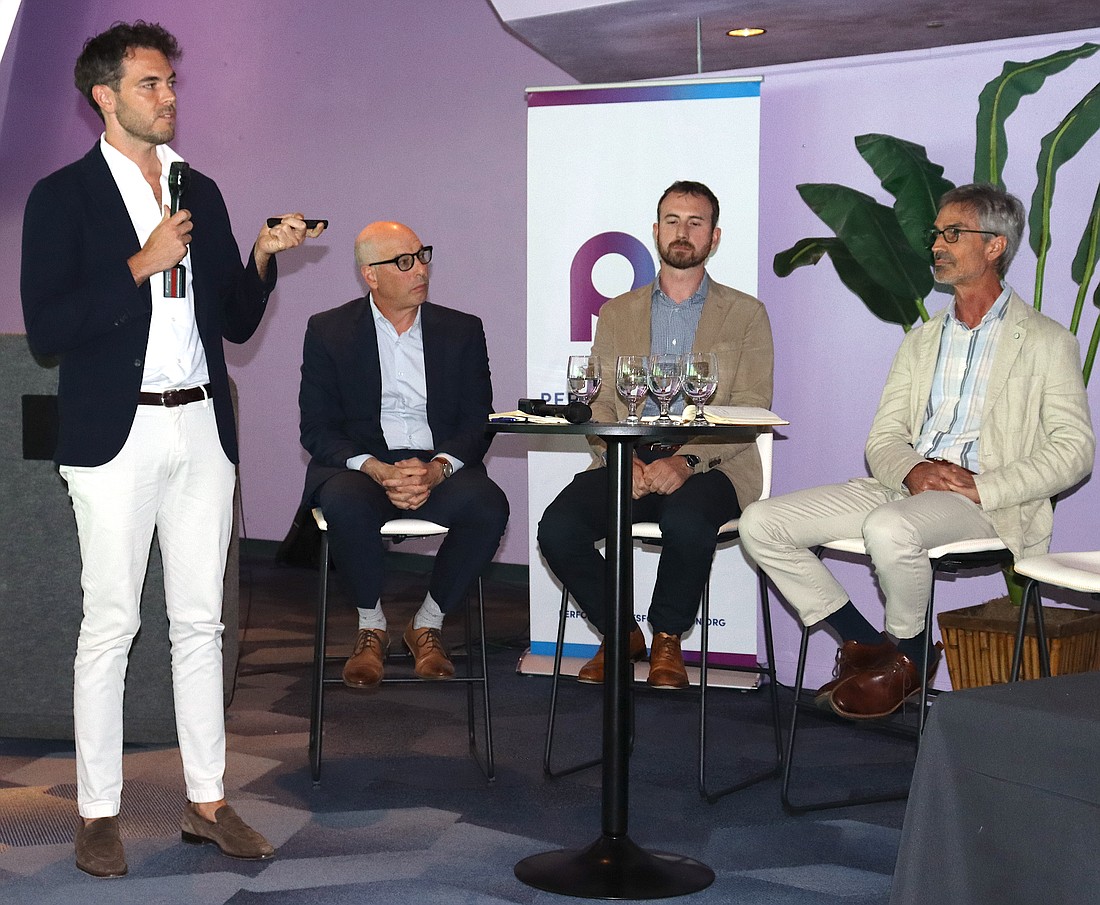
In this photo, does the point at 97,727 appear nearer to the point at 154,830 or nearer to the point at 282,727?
the point at 154,830

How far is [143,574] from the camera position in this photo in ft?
8.89

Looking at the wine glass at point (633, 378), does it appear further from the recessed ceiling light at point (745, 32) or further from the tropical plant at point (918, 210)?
the recessed ceiling light at point (745, 32)

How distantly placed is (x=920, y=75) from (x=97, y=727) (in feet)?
10.6

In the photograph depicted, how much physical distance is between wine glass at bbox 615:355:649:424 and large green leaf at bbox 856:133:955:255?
5.25ft

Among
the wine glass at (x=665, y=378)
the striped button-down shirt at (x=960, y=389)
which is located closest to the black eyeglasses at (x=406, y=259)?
the wine glass at (x=665, y=378)

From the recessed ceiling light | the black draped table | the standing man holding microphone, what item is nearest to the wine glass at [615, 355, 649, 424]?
→ the standing man holding microphone

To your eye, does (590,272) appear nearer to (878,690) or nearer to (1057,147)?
(1057,147)

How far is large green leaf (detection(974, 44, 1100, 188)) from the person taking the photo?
12.3 ft

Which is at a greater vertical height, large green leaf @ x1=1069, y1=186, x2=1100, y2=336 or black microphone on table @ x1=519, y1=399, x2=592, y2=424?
large green leaf @ x1=1069, y1=186, x2=1100, y2=336

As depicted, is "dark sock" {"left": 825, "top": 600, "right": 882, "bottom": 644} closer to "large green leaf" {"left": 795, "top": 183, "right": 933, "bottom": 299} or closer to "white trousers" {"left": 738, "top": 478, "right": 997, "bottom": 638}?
"white trousers" {"left": 738, "top": 478, "right": 997, "bottom": 638}

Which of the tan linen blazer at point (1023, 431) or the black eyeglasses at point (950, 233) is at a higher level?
the black eyeglasses at point (950, 233)

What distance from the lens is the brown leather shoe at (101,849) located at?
2645 millimetres

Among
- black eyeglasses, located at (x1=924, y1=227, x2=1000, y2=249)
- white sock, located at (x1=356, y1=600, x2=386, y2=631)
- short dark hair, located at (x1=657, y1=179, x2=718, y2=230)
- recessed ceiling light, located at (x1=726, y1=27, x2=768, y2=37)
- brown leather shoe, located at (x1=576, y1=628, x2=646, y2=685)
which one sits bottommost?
brown leather shoe, located at (x1=576, y1=628, x2=646, y2=685)

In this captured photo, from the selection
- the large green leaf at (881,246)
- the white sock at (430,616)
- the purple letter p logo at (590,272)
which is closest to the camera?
the white sock at (430,616)
